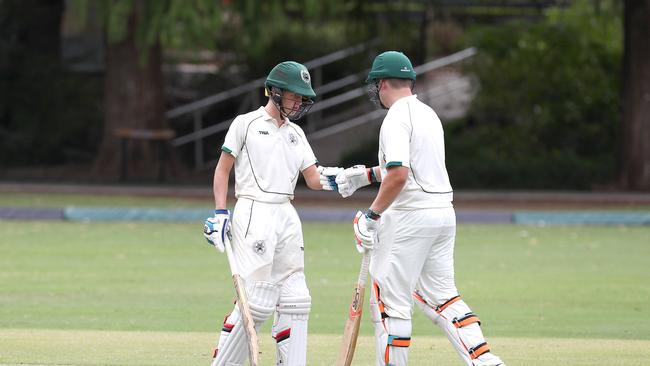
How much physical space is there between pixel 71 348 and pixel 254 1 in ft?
41.4

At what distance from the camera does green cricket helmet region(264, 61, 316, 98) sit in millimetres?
7105

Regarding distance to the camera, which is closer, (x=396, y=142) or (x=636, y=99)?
(x=396, y=142)

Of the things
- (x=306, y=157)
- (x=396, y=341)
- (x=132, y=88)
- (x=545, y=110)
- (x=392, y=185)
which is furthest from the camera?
(x=545, y=110)

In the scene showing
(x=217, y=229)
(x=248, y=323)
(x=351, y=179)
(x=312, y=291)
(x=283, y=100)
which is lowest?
(x=312, y=291)

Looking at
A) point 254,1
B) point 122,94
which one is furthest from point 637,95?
point 122,94

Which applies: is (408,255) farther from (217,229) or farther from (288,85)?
(288,85)

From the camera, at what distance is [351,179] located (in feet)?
24.2

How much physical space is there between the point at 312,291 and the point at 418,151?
15.5ft

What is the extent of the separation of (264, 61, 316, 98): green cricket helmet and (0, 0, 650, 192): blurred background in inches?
506

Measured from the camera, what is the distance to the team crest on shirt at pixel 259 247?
273 inches

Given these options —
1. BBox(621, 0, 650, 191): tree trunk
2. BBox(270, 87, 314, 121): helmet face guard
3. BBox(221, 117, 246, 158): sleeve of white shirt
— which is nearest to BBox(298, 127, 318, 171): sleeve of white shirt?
BBox(270, 87, 314, 121): helmet face guard

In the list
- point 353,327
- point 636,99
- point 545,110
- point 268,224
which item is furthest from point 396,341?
point 545,110

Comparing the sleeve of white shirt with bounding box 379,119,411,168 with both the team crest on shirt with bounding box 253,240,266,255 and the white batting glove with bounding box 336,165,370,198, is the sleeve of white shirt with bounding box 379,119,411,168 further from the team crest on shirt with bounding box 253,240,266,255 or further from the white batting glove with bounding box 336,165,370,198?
the team crest on shirt with bounding box 253,240,266,255

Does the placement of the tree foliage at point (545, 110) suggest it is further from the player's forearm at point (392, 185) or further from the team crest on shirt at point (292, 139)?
the player's forearm at point (392, 185)
